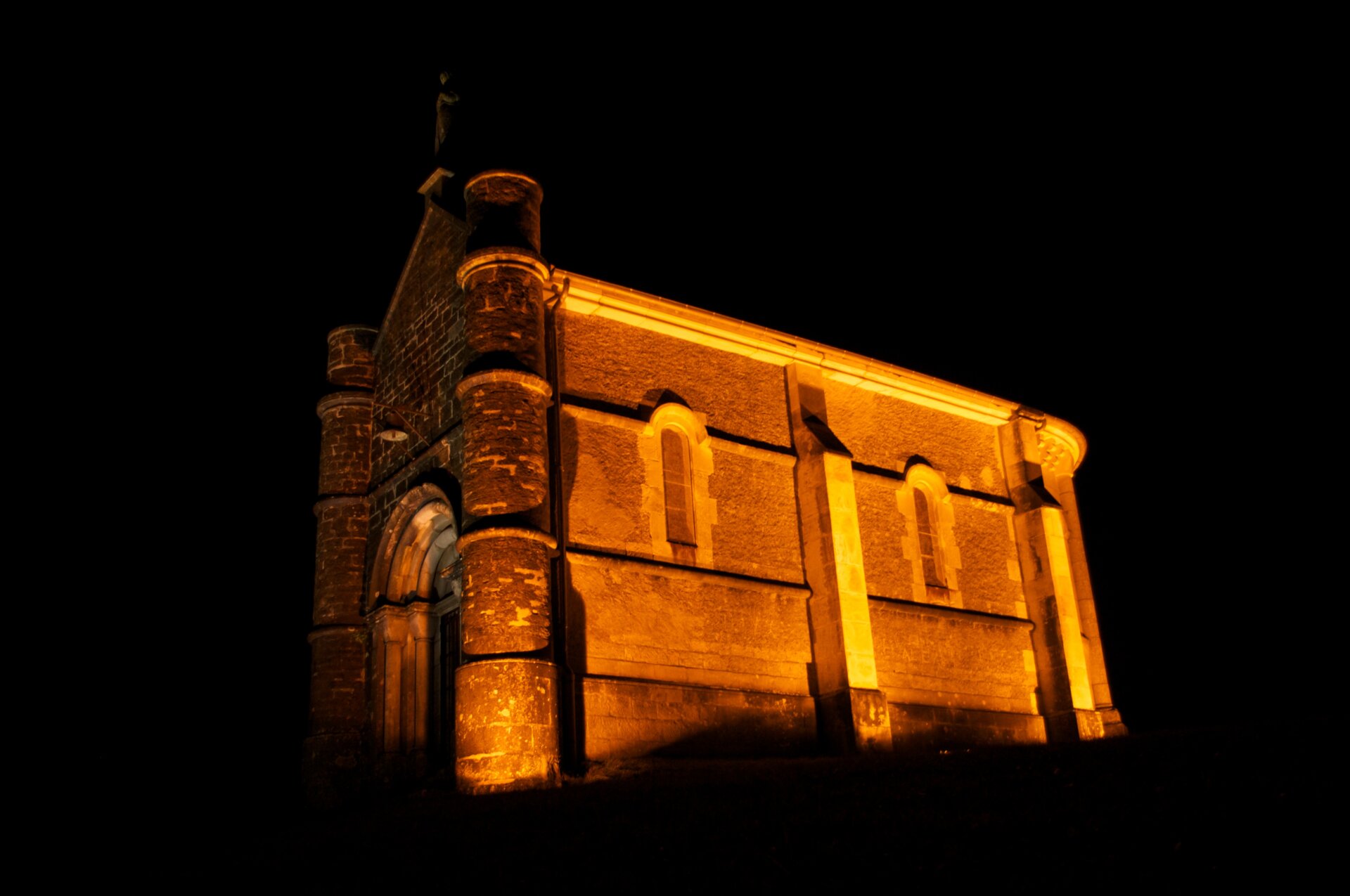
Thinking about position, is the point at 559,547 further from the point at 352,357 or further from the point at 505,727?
Answer: the point at 352,357

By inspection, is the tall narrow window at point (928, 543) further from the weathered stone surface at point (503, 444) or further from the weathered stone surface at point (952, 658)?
the weathered stone surface at point (503, 444)

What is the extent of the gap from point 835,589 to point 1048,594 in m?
5.59

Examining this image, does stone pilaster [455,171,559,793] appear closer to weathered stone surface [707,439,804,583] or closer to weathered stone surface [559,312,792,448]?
weathered stone surface [559,312,792,448]

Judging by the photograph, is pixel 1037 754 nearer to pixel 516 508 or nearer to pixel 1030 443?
pixel 516 508

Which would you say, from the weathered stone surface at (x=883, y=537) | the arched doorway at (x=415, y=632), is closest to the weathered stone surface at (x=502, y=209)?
the arched doorway at (x=415, y=632)

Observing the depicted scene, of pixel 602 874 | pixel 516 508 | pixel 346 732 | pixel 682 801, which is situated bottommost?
pixel 602 874

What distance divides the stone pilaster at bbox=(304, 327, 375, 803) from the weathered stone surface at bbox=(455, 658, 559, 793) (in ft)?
15.7

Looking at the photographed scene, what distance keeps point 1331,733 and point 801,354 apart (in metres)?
10.8

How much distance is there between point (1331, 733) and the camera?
11.3 meters

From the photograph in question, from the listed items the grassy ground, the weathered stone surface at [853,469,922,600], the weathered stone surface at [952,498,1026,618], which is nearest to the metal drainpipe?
the grassy ground

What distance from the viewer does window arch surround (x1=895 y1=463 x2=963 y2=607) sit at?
20.7 meters

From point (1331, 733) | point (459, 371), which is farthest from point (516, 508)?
point (1331, 733)

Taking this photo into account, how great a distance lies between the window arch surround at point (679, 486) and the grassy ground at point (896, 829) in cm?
506

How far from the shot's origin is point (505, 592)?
15.1 m
